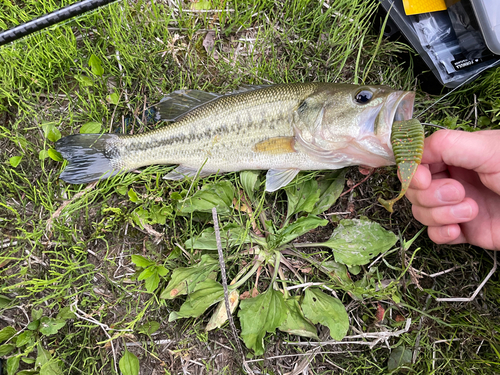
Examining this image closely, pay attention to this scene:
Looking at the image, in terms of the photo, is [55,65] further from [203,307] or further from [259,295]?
[259,295]

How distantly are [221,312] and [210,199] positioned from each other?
991 mm

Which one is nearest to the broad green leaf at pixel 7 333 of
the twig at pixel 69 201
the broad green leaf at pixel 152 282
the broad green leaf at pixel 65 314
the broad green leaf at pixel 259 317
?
the broad green leaf at pixel 65 314

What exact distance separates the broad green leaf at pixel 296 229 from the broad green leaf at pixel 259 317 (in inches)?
17.4

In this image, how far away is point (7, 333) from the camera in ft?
9.19

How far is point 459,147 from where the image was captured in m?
A: 2.24

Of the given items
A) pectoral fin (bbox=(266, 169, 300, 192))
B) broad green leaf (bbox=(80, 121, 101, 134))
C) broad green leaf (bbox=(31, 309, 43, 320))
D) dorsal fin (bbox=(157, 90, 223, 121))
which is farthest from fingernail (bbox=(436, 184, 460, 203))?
broad green leaf (bbox=(31, 309, 43, 320))

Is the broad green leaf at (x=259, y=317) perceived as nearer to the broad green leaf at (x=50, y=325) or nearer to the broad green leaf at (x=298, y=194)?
the broad green leaf at (x=298, y=194)

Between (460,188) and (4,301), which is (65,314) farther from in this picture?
(460,188)

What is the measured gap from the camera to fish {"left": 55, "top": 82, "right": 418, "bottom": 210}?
8.14 ft

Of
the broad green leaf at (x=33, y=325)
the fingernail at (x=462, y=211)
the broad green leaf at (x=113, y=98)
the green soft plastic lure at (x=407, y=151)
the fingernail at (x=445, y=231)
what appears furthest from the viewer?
the broad green leaf at (x=113, y=98)

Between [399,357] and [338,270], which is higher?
[338,270]

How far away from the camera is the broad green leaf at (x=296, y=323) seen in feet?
8.99

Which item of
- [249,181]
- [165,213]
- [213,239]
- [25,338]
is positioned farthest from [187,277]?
[25,338]

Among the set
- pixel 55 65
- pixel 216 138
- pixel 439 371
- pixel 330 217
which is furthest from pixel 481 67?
pixel 55 65
